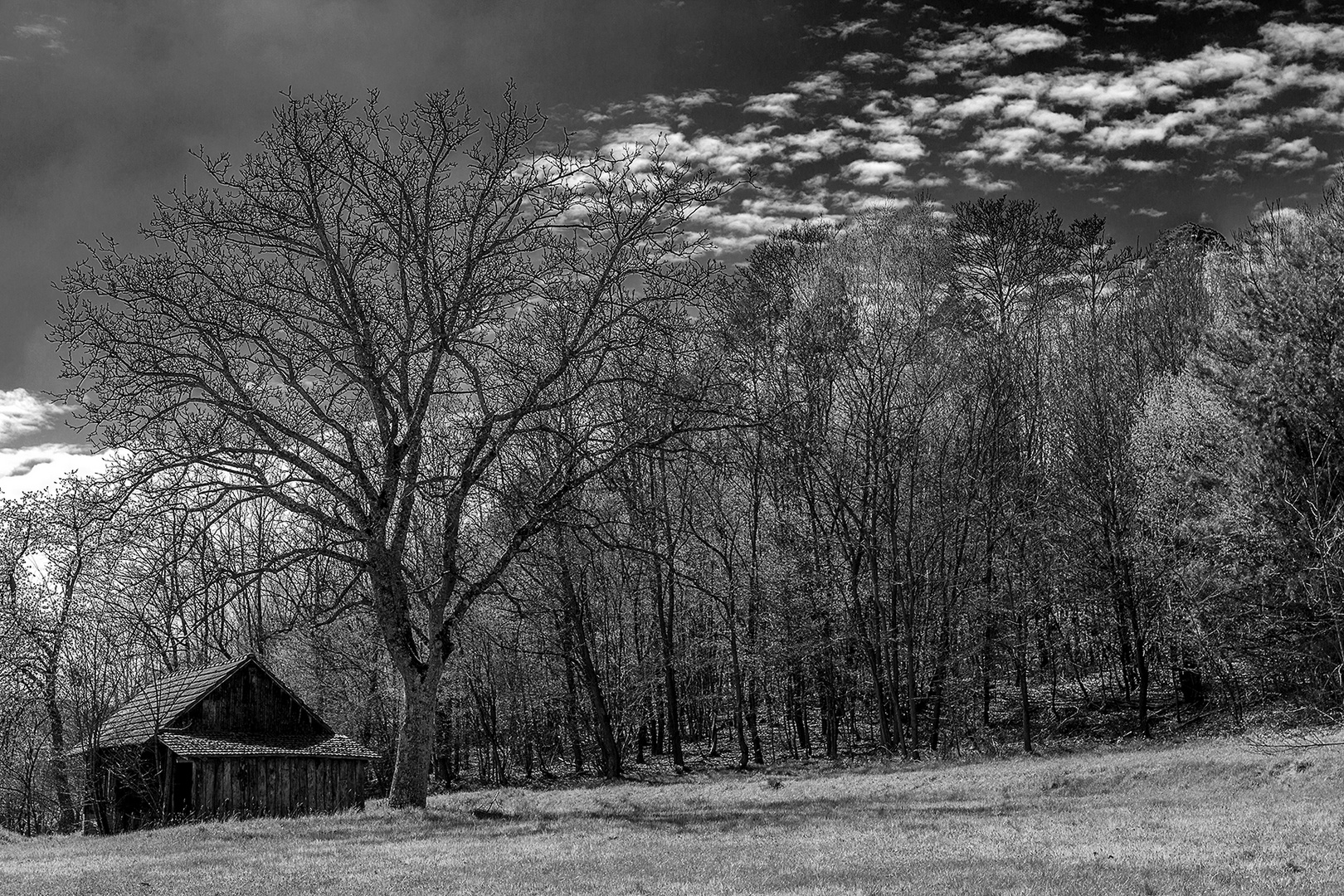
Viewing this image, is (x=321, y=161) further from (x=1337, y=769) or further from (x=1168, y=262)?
(x=1168, y=262)

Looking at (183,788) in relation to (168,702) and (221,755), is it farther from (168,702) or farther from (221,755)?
(168,702)

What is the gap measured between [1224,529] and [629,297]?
1721 centimetres

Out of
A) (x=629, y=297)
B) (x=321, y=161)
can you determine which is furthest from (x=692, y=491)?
(x=321, y=161)

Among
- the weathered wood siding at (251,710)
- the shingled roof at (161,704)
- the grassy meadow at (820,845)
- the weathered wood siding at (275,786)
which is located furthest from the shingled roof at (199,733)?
the grassy meadow at (820,845)

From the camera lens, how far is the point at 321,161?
694 inches

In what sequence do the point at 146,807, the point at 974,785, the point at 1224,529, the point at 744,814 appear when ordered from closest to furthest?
the point at 744,814
the point at 974,785
the point at 1224,529
the point at 146,807

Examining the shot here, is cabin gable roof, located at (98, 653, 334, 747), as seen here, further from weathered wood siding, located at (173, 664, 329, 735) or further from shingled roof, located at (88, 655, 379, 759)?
weathered wood siding, located at (173, 664, 329, 735)

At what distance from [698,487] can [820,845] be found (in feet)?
73.4

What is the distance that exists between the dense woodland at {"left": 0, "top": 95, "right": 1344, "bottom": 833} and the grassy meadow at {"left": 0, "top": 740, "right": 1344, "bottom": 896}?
11.1ft

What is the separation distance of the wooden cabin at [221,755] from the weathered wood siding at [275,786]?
29 mm

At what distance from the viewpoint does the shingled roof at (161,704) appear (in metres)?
32.0

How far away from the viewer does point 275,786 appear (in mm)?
33031

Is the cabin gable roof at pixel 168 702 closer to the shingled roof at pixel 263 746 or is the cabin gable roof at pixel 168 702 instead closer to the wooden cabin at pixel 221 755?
the wooden cabin at pixel 221 755

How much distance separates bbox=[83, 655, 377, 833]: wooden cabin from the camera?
102 ft
